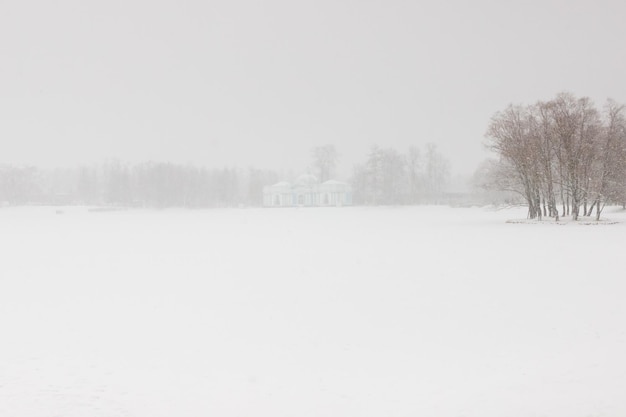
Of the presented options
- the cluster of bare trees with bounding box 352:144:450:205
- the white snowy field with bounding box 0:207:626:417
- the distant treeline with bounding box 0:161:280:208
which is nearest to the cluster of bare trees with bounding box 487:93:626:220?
the white snowy field with bounding box 0:207:626:417

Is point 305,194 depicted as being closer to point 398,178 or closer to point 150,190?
point 398,178

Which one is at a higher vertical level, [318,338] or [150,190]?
[150,190]

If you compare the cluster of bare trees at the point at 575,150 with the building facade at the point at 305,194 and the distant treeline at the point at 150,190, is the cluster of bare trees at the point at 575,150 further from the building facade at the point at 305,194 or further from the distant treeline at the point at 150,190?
the distant treeline at the point at 150,190

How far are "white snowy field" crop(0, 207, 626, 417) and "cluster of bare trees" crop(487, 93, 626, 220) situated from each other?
2839 centimetres

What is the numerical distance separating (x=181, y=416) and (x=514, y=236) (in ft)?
108

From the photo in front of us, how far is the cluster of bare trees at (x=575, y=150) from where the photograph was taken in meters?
50.6

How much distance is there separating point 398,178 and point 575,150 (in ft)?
312

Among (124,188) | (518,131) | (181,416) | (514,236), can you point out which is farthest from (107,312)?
(124,188)

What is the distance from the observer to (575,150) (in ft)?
168

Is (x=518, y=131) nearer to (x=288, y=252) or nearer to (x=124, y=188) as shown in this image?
(x=288, y=252)

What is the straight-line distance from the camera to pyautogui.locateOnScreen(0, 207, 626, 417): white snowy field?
9445 millimetres

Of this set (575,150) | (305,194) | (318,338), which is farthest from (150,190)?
(318,338)

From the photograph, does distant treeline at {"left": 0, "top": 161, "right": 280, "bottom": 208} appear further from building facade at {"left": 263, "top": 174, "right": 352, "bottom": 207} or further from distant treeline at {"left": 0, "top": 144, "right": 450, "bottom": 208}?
building facade at {"left": 263, "top": 174, "right": 352, "bottom": 207}

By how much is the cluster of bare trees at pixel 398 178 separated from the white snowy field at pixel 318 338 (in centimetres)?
11821
